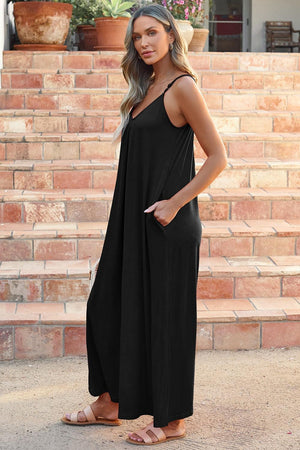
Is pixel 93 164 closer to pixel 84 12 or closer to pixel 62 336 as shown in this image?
pixel 62 336

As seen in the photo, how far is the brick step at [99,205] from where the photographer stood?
4.91 meters

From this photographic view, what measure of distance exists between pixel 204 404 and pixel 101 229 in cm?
168

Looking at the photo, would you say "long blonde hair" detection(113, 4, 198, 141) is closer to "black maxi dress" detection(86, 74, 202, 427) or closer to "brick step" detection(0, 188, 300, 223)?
"black maxi dress" detection(86, 74, 202, 427)

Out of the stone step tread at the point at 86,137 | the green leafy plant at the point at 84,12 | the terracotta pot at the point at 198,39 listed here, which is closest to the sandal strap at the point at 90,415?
the stone step tread at the point at 86,137

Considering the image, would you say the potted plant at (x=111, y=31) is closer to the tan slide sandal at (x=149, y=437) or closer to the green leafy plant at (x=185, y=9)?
the green leafy plant at (x=185, y=9)

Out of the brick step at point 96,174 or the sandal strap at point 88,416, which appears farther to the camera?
the brick step at point 96,174

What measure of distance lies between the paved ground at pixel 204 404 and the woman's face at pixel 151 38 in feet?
4.58

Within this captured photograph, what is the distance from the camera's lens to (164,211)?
2650mm

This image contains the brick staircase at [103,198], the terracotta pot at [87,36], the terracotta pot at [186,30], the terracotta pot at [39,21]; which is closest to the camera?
the brick staircase at [103,198]

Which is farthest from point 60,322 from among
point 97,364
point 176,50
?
point 176,50

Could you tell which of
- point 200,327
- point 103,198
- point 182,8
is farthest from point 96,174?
point 182,8

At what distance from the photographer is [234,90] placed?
662 cm

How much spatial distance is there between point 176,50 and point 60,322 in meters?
1.74

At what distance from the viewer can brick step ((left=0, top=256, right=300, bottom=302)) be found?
13.9ft
